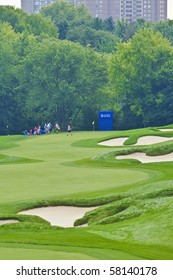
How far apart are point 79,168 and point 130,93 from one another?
8138cm

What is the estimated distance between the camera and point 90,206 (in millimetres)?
42750

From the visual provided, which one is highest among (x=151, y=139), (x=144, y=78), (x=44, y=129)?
(x=144, y=78)

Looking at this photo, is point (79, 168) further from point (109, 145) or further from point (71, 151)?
point (109, 145)

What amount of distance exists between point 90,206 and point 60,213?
1.45m

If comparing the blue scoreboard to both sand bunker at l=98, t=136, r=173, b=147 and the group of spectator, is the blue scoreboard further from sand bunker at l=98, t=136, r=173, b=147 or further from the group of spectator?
sand bunker at l=98, t=136, r=173, b=147

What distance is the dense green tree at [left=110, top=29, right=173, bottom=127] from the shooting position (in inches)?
5404

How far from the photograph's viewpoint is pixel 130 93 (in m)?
142

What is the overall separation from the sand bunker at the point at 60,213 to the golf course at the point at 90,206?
4 centimetres

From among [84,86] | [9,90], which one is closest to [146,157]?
[84,86]

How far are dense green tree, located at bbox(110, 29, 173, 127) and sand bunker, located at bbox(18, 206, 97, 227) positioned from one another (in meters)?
93.7

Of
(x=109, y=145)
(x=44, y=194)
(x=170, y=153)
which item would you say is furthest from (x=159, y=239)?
(x=109, y=145)

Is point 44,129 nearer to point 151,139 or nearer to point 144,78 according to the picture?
point 144,78

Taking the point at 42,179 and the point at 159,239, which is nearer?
the point at 159,239

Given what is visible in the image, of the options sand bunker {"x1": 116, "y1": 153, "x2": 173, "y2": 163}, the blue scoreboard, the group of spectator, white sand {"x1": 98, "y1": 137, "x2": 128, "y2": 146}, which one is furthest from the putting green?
the blue scoreboard
